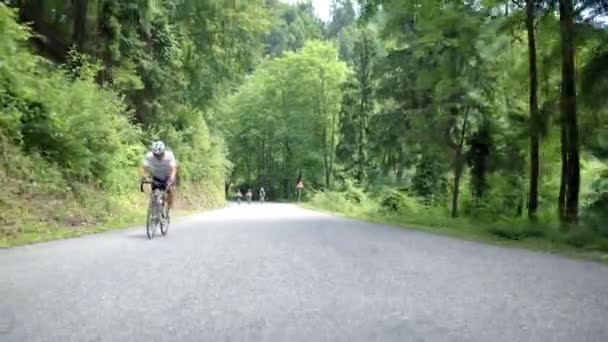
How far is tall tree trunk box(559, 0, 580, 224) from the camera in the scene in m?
15.6

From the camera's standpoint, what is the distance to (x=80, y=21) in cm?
2033

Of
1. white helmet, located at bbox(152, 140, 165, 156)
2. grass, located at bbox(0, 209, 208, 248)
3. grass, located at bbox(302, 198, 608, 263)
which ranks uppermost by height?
white helmet, located at bbox(152, 140, 165, 156)

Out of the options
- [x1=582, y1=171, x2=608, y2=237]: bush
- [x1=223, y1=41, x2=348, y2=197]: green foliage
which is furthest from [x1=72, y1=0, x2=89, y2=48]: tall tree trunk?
[x1=223, y1=41, x2=348, y2=197]: green foliage

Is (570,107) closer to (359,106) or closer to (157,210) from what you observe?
(157,210)

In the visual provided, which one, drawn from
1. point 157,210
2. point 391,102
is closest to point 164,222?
point 157,210

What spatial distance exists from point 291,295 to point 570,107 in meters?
12.0

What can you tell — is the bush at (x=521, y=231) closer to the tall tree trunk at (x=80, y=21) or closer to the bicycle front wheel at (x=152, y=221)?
the bicycle front wheel at (x=152, y=221)

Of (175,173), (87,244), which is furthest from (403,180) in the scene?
(87,244)

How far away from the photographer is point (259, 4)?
84.9ft

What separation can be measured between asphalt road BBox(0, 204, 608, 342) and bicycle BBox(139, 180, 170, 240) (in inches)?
93.6

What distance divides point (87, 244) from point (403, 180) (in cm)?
2812

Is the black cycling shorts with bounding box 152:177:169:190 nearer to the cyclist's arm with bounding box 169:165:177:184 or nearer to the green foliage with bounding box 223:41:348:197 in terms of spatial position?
the cyclist's arm with bounding box 169:165:177:184

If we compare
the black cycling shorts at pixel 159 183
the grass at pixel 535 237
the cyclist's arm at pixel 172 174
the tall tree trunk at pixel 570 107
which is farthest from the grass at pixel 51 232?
the tall tree trunk at pixel 570 107

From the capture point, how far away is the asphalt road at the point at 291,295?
15.5ft
